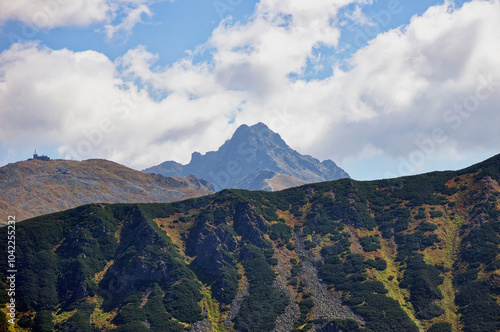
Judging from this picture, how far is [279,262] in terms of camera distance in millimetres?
160250

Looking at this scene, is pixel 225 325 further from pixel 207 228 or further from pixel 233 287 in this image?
pixel 207 228

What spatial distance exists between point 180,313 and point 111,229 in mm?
52288

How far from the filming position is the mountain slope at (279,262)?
128m

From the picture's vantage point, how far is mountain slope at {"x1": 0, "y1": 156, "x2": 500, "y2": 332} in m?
128

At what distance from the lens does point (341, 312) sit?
131m

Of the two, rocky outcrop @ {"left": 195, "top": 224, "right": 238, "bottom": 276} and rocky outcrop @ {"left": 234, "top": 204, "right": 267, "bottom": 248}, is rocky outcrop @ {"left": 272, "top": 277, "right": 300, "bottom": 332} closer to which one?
rocky outcrop @ {"left": 195, "top": 224, "right": 238, "bottom": 276}

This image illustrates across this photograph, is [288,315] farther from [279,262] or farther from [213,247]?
[213,247]

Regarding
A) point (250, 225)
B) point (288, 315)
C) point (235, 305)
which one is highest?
point (250, 225)

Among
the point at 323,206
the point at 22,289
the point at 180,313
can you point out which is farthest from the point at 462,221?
the point at 22,289

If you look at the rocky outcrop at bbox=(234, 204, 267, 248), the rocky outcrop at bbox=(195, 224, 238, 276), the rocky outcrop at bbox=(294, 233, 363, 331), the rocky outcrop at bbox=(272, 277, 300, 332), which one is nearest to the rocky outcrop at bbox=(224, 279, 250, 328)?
the rocky outcrop at bbox=(272, 277, 300, 332)

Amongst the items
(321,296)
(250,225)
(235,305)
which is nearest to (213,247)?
(250,225)

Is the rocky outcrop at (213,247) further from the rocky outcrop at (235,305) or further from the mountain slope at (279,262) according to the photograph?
the rocky outcrop at (235,305)

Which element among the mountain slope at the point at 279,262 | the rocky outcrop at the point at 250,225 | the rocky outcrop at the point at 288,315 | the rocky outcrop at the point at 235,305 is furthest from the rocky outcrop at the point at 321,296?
the rocky outcrop at the point at 235,305

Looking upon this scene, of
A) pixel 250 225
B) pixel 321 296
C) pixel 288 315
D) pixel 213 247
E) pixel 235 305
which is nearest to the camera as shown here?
pixel 288 315
